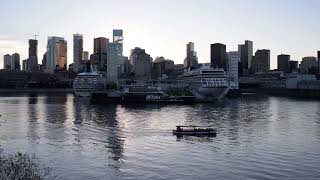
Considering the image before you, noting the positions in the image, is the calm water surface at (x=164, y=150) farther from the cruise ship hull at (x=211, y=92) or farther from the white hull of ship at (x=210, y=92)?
the cruise ship hull at (x=211, y=92)

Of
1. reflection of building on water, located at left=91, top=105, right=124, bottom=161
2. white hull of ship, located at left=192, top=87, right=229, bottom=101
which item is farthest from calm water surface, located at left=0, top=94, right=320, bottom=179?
white hull of ship, located at left=192, top=87, right=229, bottom=101


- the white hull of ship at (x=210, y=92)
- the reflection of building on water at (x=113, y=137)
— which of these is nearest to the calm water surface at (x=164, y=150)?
the reflection of building on water at (x=113, y=137)

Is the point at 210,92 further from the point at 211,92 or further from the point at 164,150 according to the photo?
the point at 164,150

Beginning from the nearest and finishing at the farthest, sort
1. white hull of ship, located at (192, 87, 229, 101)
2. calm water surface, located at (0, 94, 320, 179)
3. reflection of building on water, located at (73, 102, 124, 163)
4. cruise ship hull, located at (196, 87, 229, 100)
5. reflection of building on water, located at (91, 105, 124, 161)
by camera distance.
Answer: calm water surface, located at (0, 94, 320, 179), reflection of building on water, located at (91, 105, 124, 161), reflection of building on water, located at (73, 102, 124, 163), white hull of ship, located at (192, 87, 229, 101), cruise ship hull, located at (196, 87, 229, 100)

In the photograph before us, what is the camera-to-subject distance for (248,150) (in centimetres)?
5975

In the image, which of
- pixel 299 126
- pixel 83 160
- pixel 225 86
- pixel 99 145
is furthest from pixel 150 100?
pixel 83 160

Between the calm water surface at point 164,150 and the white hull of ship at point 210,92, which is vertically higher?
the white hull of ship at point 210,92

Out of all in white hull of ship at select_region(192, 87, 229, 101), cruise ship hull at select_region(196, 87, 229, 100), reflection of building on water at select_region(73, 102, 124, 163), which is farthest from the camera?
cruise ship hull at select_region(196, 87, 229, 100)

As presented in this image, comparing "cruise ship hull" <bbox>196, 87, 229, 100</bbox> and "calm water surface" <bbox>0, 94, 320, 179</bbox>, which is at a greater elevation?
"cruise ship hull" <bbox>196, 87, 229, 100</bbox>

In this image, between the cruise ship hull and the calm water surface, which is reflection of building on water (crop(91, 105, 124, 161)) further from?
the cruise ship hull

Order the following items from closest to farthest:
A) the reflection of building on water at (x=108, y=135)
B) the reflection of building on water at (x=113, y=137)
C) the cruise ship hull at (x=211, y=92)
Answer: the reflection of building on water at (x=113, y=137)
the reflection of building on water at (x=108, y=135)
the cruise ship hull at (x=211, y=92)

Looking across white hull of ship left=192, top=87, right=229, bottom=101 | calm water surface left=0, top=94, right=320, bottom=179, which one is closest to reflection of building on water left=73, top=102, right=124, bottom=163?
calm water surface left=0, top=94, right=320, bottom=179

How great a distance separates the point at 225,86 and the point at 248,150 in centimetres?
14103

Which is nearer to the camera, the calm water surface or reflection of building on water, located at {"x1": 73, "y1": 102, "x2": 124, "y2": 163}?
the calm water surface
